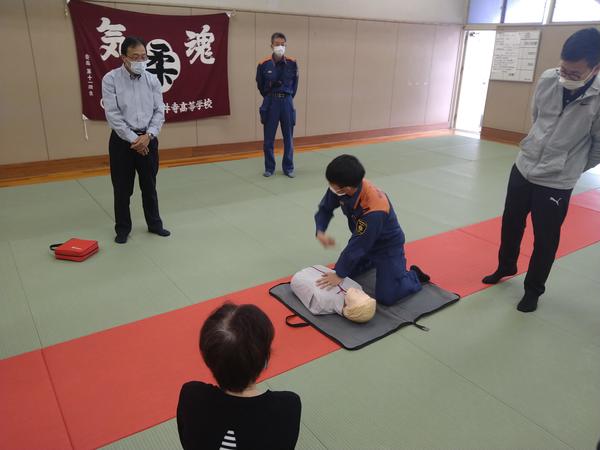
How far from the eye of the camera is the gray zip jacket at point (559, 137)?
101 inches

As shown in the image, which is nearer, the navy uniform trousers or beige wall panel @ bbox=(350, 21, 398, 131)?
the navy uniform trousers

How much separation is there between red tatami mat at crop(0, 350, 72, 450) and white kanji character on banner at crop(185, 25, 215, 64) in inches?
198

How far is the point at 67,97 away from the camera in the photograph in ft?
18.7

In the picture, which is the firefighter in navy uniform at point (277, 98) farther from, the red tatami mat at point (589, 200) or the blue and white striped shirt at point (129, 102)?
the red tatami mat at point (589, 200)

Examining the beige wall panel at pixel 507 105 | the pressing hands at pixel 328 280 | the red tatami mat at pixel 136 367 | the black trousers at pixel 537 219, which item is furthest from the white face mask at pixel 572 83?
the beige wall panel at pixel 507 105

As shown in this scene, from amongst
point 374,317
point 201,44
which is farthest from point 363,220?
point 201,44

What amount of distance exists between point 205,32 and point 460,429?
601cm

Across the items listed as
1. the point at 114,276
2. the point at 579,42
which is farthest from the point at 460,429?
the point at 114,276

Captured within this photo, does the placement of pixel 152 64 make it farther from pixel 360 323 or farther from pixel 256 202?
pixel 360 323

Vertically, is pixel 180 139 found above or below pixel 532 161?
below

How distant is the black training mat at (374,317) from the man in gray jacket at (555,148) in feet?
1.87

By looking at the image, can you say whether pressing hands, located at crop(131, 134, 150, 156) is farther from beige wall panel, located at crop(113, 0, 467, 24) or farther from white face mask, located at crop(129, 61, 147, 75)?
beige wall panel, located at crop(113, 0, 467, 24)

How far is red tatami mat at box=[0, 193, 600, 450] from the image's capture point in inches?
78.5

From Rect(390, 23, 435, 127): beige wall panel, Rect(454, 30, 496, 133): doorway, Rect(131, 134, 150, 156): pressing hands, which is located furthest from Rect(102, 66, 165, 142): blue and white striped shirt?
Rect(454, 30, 496, 133): doorway
